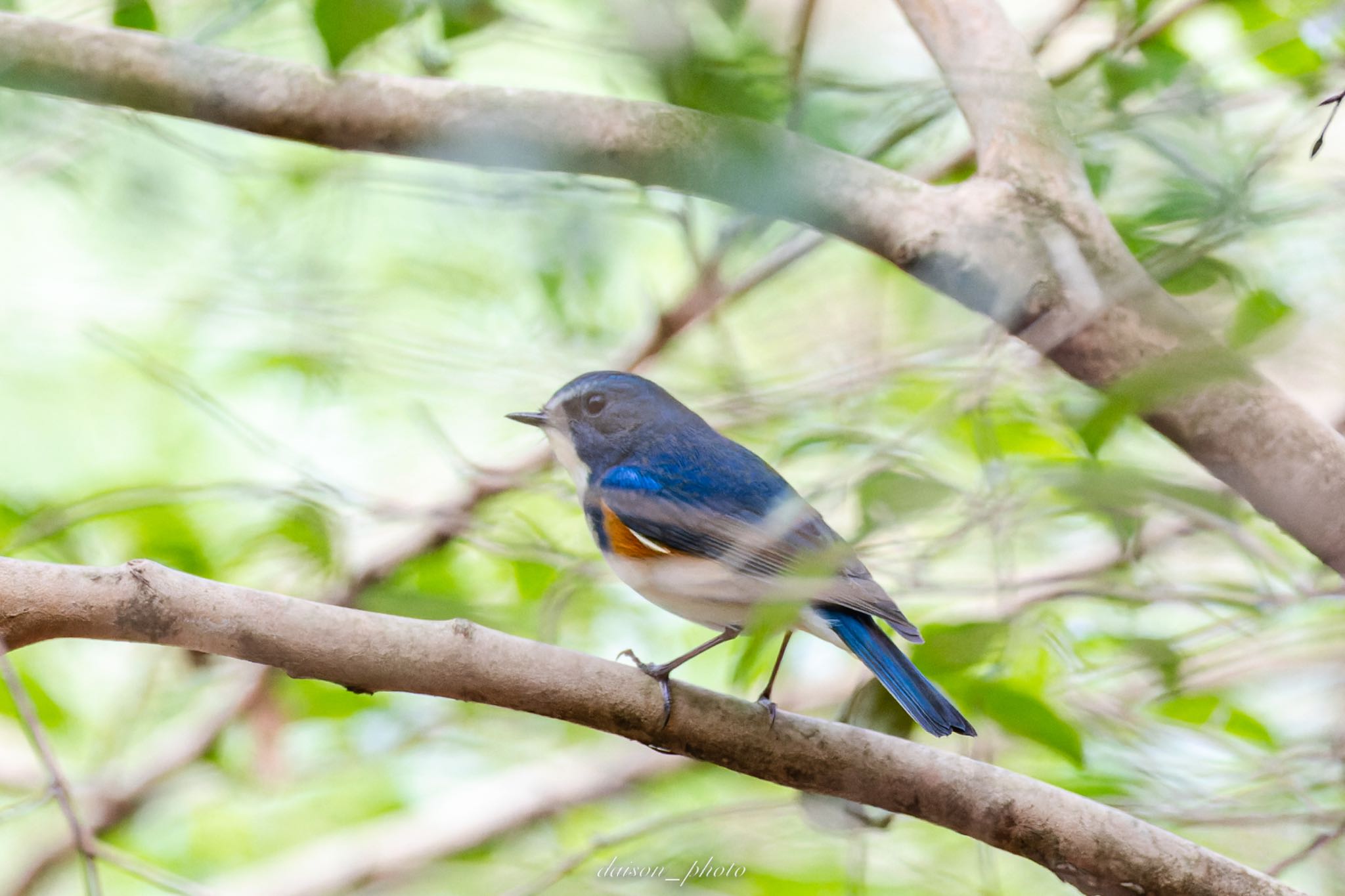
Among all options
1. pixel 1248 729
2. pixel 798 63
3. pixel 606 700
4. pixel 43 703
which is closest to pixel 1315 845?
pixel 1248 729

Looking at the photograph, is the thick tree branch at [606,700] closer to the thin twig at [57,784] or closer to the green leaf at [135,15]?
the thin twig at [57,784]

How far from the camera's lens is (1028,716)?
1.92m

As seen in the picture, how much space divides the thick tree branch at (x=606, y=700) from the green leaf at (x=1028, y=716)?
0.25 ft

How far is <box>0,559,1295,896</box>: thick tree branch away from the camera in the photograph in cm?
174

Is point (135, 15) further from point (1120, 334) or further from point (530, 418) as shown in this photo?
point (1120, 334)

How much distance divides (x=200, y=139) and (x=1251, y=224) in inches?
137

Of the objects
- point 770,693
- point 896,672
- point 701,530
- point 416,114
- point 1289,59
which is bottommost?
point 770,693

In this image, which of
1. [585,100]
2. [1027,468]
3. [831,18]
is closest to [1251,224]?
[1027,468]

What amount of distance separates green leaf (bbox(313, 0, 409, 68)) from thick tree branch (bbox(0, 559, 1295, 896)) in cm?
82

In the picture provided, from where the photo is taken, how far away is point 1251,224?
1.56 meters

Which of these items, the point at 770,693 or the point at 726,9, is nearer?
the point at 726,9

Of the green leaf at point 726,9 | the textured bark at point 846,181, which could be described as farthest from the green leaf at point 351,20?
the green leaf at point 726,9

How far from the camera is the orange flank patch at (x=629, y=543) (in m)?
2.50

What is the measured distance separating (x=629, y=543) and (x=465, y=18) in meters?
1.09
